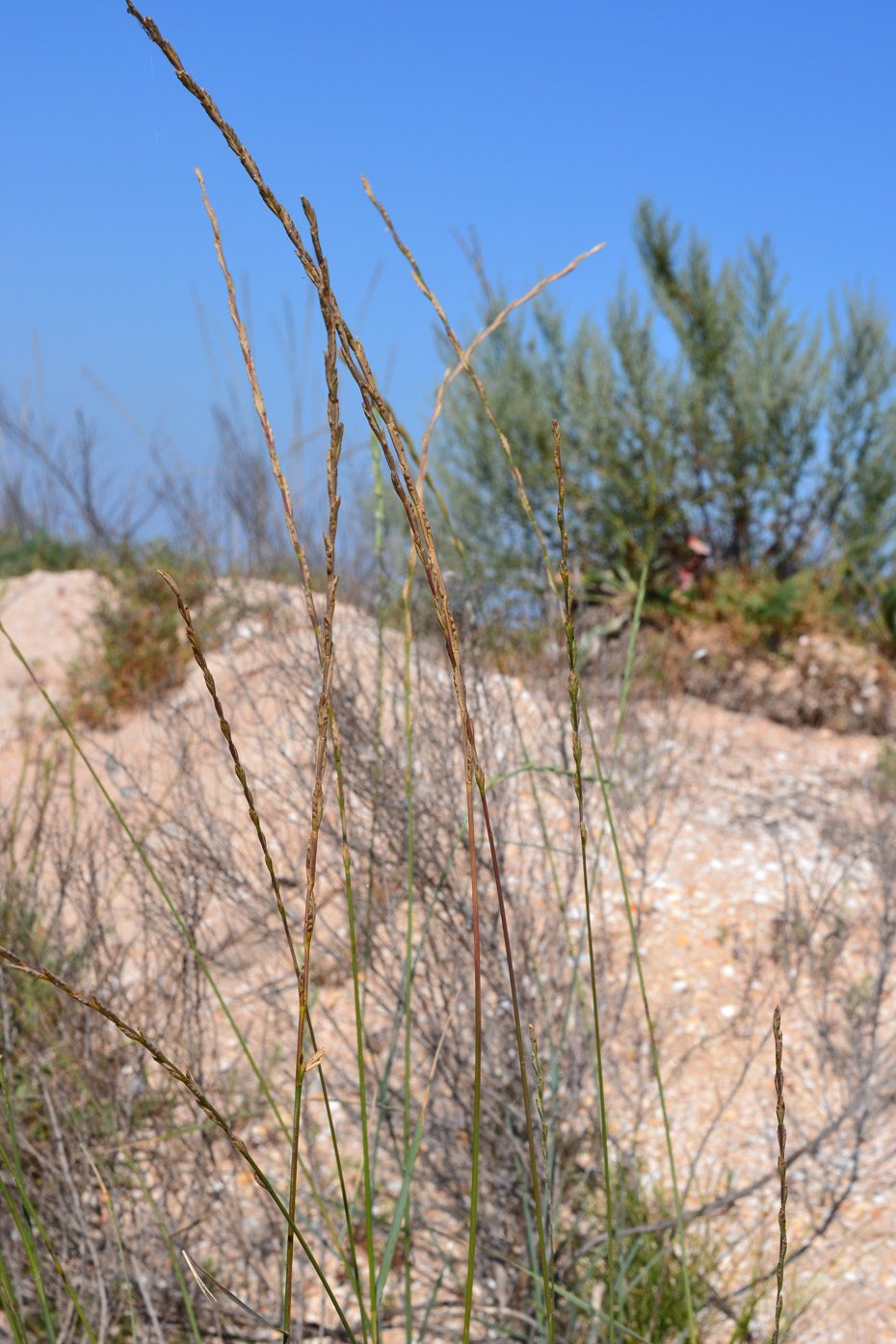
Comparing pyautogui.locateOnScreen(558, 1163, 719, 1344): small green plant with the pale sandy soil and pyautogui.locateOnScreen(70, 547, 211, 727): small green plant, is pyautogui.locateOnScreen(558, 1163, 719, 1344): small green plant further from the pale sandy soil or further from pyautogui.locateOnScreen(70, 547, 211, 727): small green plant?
pyautogui.locateOnScreen(70, 547, 211, 727): small green plant

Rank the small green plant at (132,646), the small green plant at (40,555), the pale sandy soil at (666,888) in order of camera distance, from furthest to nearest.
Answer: the small green plant at (40,555) < the small green plant at (132,646) < the pale sandy soil at (666,888)

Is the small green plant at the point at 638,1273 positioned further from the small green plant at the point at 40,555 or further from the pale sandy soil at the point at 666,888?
the small green plant at the point at 40,555

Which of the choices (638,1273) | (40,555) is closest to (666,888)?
(638,1273)

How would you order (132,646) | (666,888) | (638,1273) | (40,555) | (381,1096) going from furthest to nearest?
(40,555)
(132,646)
(666,888)
(638,1273)
(381,1096)

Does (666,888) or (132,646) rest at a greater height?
(132,646)

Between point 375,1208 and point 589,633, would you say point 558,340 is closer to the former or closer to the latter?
point 589,633

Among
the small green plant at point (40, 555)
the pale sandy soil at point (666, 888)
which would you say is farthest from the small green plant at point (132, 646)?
Answer: the small green plant at point (40, 555)

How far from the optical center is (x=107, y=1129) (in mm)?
1540

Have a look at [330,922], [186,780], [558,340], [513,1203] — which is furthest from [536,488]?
[513,1203]

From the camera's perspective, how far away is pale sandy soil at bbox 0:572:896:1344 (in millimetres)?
1964

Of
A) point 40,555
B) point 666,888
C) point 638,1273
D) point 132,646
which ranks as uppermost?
point 40,555

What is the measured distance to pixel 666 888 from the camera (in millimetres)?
3438

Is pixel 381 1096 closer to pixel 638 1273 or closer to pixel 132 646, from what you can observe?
pixel 638 1273

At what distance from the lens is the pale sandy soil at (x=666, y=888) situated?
196 cm
